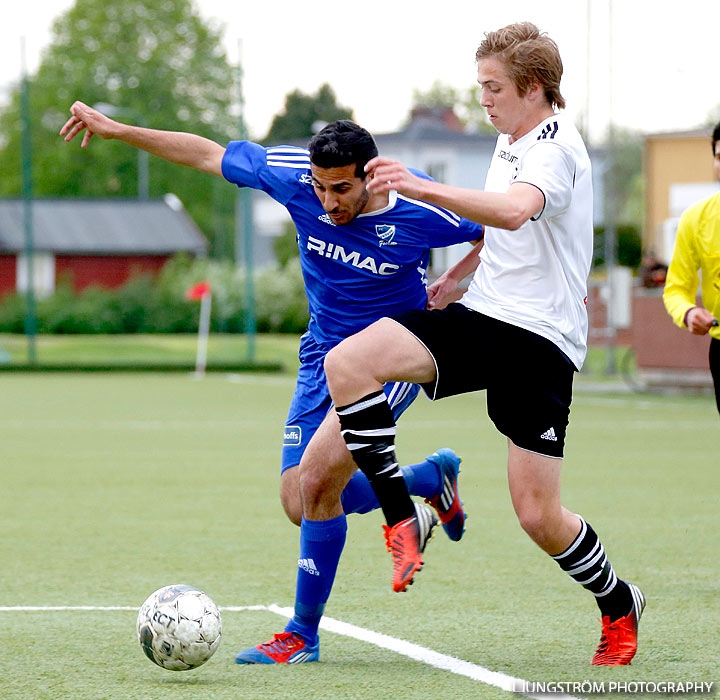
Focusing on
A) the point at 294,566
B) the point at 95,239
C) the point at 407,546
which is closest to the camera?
the point at 407,546

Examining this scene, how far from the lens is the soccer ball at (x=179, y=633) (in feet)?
14.5

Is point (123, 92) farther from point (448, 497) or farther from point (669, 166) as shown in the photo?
point (448, 497)

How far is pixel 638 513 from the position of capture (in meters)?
8.81

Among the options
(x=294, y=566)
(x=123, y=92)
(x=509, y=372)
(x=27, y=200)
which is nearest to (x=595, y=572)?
(x=509, y=372)

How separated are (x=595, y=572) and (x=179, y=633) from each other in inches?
58.3

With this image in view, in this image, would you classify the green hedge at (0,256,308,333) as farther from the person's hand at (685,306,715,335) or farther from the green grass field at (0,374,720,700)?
the person's hand at (685,306,715,335)

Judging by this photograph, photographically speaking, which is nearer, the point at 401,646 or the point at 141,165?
the point at 401,646

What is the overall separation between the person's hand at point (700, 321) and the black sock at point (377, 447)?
1.89 metres

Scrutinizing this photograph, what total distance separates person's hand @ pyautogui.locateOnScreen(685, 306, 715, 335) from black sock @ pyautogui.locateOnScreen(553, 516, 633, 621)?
4.52ft

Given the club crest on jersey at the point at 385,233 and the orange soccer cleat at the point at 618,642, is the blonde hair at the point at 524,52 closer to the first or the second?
the club crest on jersey at the point at 385,233

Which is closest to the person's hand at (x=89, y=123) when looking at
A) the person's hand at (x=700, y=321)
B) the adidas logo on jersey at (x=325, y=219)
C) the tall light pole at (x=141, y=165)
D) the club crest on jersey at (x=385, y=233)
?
the adidas logo on jersey at (x=325, y=219)

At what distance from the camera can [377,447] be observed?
433 cm

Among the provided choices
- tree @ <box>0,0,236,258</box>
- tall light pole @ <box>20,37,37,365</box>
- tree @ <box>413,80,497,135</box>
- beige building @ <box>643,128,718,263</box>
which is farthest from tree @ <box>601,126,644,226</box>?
tall light pole @ <box>20,37,37,365</box>

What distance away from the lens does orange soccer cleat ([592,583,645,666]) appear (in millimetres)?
4605
